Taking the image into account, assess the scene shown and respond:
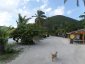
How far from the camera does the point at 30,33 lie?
30.1m

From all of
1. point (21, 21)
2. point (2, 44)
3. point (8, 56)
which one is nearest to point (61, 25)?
point (21, 21)

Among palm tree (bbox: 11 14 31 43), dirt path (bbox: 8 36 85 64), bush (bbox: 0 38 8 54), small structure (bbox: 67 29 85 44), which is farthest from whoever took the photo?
small structure (bbox: 67 29 85 44)

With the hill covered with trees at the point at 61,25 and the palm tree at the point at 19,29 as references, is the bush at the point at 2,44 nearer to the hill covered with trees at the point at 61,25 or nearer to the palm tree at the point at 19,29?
the palm tree at the point at 19,29

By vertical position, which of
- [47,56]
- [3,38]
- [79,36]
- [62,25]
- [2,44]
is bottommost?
[47,56]

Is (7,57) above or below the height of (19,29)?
below

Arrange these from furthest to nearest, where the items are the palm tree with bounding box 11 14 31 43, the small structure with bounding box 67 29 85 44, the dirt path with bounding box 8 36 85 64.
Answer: the small structure with bounding box 67 29 85 44 < the palm tree with bounding box 11 14 31 43 < the dirt path with bounding box 8 36 85 64

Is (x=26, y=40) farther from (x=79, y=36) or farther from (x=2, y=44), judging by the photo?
(x=79, y=36)

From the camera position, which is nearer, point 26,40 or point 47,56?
point 47,56

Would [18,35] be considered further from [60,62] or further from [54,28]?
[54,28]

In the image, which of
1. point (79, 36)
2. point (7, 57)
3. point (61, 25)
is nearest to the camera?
point (7, 57)

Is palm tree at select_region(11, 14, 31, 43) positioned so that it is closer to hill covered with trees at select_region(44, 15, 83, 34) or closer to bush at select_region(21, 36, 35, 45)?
bush at select_region(21, 36, 35, 45)

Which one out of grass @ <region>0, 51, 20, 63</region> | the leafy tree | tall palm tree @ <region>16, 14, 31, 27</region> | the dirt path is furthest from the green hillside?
grass @ <region>0, 51, 20, 63</region>

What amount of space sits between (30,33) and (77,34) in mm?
13615

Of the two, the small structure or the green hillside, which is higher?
the green hillside
